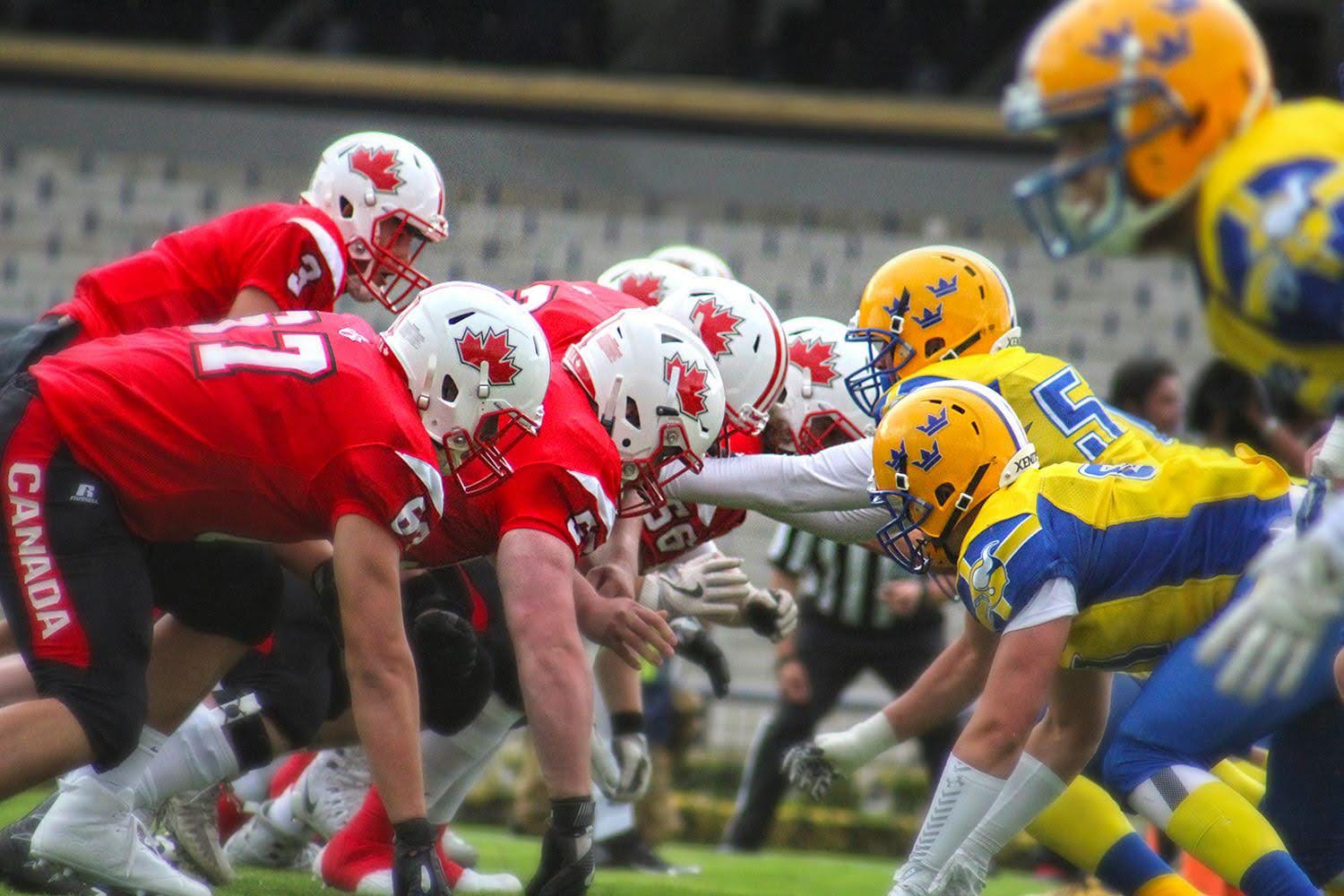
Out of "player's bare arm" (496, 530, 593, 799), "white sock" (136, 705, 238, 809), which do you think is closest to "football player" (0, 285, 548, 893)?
"player's bare arm" (496, 530, 593, 799)

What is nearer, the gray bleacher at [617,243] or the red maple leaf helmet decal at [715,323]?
the red maple leaf helmet decal at [715,323]

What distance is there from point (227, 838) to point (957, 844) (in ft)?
8.76

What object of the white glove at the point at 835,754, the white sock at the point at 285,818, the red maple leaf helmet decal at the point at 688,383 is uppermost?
the red maple leaf helmet decal at the point at 688,383

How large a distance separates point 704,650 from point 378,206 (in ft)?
5.62

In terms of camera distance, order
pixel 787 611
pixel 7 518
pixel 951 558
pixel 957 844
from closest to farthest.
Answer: pixel 7 518 < pixel 957 844 < pixel 951 558 < pixel 787 611

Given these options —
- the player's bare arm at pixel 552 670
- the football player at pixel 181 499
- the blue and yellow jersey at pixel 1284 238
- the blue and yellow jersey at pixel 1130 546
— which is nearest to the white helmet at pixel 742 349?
the player's bare arm at pixel 552 670

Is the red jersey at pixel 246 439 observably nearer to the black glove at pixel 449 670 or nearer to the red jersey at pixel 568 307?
the black glove at pixel 449 670

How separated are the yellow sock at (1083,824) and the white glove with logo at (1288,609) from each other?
5.41ft

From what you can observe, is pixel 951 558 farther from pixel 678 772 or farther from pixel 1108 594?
pixel 678 772

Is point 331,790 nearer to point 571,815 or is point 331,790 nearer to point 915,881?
point 571,815

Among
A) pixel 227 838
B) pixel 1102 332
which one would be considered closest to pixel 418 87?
pixel 1102 332

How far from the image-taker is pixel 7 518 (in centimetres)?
394

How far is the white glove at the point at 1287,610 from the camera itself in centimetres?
286

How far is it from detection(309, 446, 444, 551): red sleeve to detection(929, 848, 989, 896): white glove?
137 centimetres
